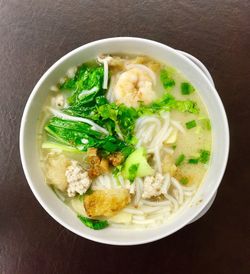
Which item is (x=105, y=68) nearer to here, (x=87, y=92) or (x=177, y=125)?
(x=87, y=92)

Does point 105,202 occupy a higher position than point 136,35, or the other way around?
point 136,35

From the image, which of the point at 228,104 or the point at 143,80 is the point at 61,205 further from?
the point at 228,104

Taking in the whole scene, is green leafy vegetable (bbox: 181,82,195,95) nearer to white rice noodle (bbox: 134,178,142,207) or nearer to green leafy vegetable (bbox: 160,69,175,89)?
green leafy vegetable (bbox: 160,69,175,89)

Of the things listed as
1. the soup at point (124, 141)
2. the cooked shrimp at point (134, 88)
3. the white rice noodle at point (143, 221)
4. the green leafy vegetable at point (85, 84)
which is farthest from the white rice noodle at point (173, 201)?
the green leafy vegetable at point (85, 84)

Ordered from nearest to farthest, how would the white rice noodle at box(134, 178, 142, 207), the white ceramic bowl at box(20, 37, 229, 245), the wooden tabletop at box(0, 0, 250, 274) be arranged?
the white ceramic bowl at box(20, 37, 229, 245), the white rice noodle at box(134, 178, 142, 207), the wooden tabletop at box(0, 0, 250, 274)

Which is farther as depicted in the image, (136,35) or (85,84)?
(136,35)

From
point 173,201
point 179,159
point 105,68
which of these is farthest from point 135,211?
point 105,68

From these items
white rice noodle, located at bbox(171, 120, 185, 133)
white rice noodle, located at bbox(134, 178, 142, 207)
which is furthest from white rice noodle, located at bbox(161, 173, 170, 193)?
white rice noodle, located at bbox(171, 120, 185, 133)

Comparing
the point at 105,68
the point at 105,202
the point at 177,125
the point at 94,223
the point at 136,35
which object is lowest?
the point at 94,223

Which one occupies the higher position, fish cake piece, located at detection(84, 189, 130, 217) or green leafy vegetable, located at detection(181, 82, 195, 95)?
green leafy vegetable, located at detection(181, 82, 195, 95)

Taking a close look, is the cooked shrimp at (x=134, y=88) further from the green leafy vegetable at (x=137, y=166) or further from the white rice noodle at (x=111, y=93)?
the green leafy vegetable at (x=137, y=166)
